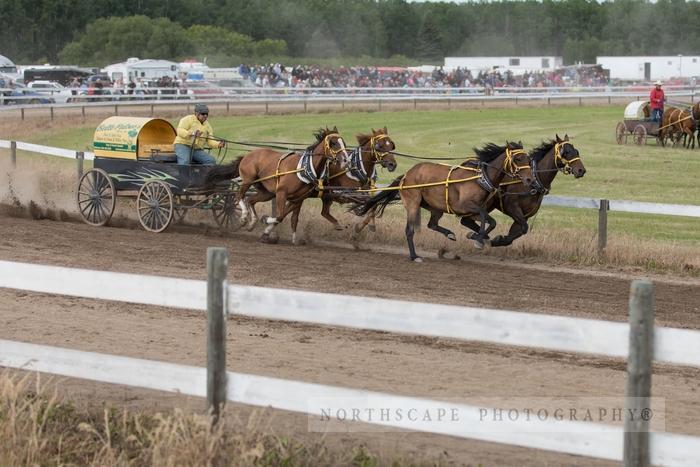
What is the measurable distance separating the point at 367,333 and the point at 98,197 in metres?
8.55

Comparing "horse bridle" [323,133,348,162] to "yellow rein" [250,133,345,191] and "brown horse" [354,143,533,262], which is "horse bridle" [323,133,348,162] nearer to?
"yellow rein" [250,133,345,191]

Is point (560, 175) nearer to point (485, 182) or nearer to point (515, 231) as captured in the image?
point (515, 231)

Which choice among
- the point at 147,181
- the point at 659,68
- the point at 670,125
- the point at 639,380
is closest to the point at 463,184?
the point at 147,181

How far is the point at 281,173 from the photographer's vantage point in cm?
1524

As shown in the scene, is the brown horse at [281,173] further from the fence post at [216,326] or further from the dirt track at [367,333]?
the fence post at [216,326]

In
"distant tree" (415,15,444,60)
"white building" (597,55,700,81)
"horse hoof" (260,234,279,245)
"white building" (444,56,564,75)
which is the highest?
"distant tree" (415,15,444,60)

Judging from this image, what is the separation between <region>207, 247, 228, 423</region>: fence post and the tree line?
2989 inches

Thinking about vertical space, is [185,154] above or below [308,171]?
above

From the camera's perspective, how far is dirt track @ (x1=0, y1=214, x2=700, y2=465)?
22.5 feet

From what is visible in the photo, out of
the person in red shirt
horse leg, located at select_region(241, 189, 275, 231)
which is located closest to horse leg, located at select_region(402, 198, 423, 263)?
horse leg, located at select_region(241, 189, 275, 231)

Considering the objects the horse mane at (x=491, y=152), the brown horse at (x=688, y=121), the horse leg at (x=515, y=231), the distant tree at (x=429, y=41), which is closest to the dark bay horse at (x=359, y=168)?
the horse mane at (x=491, y=152)

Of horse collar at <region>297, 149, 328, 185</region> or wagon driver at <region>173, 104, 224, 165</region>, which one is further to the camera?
wagon driver at <region>173, 104, 224, 165</region>

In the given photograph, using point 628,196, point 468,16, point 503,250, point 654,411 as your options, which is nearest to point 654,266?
point 503,250

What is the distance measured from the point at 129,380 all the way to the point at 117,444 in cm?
35
